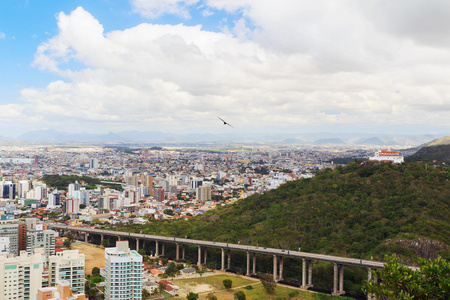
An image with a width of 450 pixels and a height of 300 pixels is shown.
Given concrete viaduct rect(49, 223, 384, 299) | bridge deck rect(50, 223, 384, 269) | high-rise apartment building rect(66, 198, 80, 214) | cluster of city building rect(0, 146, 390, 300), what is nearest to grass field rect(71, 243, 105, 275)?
bridge deck rect(50, 223, 384, 269)

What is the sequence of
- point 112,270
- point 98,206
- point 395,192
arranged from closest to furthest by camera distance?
point 112,270 < point 395,192 < point 98,206

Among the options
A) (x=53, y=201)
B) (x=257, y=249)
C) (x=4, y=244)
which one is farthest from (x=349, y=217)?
(x=53, y=201)

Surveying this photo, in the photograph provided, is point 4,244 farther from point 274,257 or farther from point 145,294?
point 274,257

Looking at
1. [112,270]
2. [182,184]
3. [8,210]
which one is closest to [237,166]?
[182,184]

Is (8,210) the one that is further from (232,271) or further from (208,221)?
(232,271)

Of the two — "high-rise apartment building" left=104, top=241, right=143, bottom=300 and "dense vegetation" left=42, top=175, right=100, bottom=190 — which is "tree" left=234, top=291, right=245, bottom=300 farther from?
"dense vegetation" left=42, top=175, right=100, bottom=190

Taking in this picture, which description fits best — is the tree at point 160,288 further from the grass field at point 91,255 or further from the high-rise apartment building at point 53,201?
the high-rise apartment building at point 53,201

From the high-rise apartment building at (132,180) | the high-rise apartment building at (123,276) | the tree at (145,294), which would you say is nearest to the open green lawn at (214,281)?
→ the tree at (145,294)
